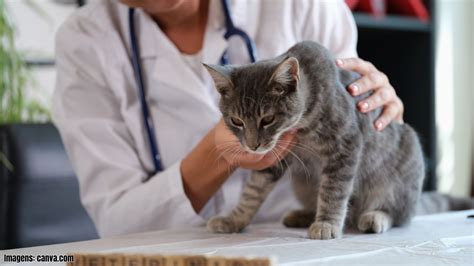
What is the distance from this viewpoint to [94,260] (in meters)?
0.65

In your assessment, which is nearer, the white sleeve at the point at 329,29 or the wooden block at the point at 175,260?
the wooden block at the point at 175,260

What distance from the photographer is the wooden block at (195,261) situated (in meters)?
0.62

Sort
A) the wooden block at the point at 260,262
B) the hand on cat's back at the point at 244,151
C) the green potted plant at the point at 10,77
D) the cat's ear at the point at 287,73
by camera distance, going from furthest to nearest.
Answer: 1. the green potted plant at the point at 10,77
2. the hand on cat's back at the point at 244,151
3. the cat's ear at the point at 287,73
4. the wooden block at the point at 260,262

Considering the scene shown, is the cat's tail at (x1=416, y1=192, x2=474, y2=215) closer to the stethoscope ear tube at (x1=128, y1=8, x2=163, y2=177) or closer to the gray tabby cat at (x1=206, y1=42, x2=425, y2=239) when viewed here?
the gray tabby cat at (x1=206, y1=42, x2=425, y2=239)

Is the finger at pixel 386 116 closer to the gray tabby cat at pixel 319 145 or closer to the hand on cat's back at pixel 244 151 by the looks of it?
the gray tabby cat at pixel 319 145

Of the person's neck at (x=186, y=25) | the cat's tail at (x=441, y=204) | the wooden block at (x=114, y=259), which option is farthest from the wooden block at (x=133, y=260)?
the cat's tail at (x=441, y=204)

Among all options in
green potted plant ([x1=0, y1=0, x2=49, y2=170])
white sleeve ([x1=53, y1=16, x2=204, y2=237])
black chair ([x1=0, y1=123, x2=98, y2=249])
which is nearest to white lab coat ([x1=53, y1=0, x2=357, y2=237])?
white sleeve ([x1=53, y1=16, x2=204, y2=237])

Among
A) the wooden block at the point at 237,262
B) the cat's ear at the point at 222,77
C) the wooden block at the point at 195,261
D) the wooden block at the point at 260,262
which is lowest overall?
the wooden block at the point at 195,261

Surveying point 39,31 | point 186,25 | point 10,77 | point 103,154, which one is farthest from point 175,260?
point 39,31

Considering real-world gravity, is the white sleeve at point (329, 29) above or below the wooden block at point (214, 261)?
above

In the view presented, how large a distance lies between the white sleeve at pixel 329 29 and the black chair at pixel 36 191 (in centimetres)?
83

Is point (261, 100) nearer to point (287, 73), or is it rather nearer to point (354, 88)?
point (287, 73)

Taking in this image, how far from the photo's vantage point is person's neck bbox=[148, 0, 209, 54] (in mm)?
1370

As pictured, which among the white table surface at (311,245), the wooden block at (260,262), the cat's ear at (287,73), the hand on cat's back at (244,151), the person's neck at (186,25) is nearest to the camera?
the wooden block at (260,262)
